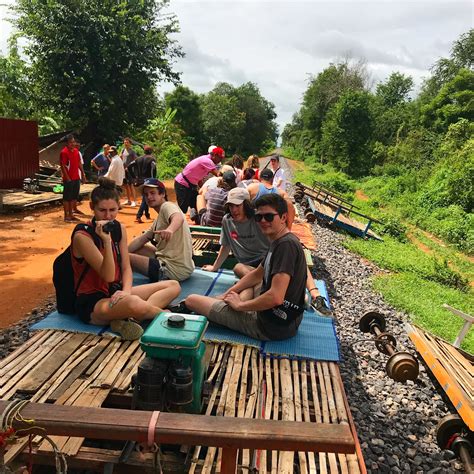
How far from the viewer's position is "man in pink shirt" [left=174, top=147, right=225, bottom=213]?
25.8ft

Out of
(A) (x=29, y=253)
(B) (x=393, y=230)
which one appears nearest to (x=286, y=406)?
(A) (x=29, y=253)

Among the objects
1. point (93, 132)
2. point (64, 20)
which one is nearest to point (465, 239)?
point (93, 132)

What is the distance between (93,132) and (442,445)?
1589 cm

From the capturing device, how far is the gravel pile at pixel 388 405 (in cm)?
353

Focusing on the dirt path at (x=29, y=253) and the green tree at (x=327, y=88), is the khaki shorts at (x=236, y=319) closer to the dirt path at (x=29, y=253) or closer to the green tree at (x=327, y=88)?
the dirt path at (x=29, y=253)

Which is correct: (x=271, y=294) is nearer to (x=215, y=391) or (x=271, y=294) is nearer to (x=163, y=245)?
(x=215, y=391)

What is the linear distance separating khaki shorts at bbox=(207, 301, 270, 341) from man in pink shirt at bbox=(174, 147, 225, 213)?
4.32 metres

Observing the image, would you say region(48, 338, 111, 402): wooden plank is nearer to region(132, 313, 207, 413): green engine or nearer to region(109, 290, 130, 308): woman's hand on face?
region(109, 290, 130, 308): woman's hand on face

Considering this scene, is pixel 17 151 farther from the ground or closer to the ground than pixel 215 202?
closer to the ground

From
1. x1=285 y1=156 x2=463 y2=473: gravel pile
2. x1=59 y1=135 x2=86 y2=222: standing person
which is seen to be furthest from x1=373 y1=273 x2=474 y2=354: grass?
x1=59 y1=135 x2=86 y2=222: standing person

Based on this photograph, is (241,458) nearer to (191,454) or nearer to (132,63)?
(191,454)

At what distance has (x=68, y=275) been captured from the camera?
3828 millimetres

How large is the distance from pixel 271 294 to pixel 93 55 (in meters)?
14.8

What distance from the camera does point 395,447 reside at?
3645 millimetres
